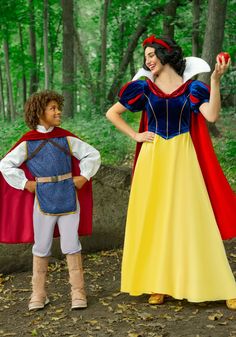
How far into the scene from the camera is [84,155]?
4164 mm

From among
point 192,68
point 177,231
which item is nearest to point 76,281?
point 177,231

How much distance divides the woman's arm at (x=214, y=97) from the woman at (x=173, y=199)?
6cm

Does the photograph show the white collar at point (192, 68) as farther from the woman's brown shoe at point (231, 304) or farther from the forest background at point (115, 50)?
the forest background at point (115, 50)

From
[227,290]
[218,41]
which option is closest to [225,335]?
[227,290]

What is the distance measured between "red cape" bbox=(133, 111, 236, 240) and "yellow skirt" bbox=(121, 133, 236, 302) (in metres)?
0.08

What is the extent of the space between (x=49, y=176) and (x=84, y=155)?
0.32 meters

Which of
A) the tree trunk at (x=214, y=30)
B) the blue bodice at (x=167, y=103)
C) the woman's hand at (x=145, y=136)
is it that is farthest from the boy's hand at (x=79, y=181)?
the tree trunk at (x=214, y=30)

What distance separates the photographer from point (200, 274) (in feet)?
12.9

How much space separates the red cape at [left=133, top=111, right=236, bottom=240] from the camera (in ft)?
13.4

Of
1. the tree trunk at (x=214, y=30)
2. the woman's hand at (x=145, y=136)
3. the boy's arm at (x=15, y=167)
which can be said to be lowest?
the boy's arm at (x=15, y=167)

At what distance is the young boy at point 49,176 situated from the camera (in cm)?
406

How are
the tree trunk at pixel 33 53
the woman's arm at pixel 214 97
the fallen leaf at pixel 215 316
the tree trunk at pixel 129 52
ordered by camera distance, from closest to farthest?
the woman's arm at pixel 214 97 < the fallen leaf at pixel 215 316 < the tree trunk at pixel 129 52 < the tree trunk at pixel 33 53

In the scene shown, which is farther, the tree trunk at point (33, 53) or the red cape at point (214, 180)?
the tree trunk at point (33, 53)

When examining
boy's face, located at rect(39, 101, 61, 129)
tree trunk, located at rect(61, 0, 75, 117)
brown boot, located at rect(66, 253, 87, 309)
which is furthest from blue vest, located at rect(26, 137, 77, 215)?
tree trunk, located at rect(61, 0, 75, 117)
